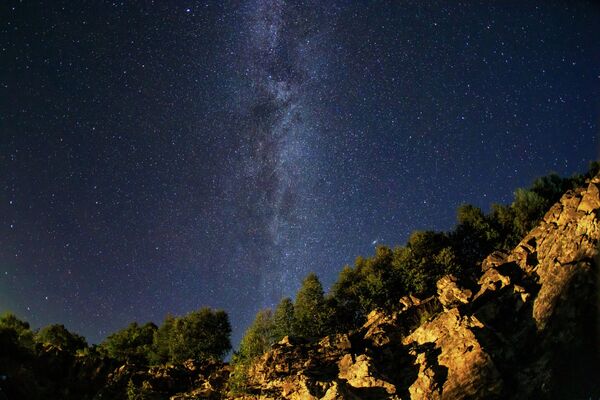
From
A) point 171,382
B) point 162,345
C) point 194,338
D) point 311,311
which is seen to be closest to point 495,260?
point 311,311

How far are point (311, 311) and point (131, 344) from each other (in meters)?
30.0

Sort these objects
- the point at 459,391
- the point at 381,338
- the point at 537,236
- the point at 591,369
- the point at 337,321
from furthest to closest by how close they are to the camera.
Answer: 1. the point at 337,321
2. the point at 537,236
3. the point at 381,338
4. the point at 591,369
5. the point at 459,391

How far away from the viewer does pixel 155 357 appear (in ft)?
184

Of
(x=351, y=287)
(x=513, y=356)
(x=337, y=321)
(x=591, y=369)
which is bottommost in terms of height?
(x=591, y=369)

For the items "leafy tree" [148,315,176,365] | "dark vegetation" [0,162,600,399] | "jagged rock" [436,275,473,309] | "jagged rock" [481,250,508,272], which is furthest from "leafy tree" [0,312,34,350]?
"jagged rock" [481,250,508,272]

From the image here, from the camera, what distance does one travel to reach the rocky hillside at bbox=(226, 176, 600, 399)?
28859mm

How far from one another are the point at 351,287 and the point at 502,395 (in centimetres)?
2646

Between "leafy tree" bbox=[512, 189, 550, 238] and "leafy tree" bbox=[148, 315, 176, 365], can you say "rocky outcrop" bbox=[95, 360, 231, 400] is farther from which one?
"leafy tree" bbox=[512, 189, 550, 238]

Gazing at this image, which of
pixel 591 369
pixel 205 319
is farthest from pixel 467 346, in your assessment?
pixel 205 319

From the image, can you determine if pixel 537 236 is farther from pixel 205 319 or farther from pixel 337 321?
pixel 205 319

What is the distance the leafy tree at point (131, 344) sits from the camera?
59.6 metres

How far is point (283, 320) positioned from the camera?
5178cm

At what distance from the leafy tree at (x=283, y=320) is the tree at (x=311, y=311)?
24.2 inches

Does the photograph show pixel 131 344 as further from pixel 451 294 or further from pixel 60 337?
pixel 451 294
